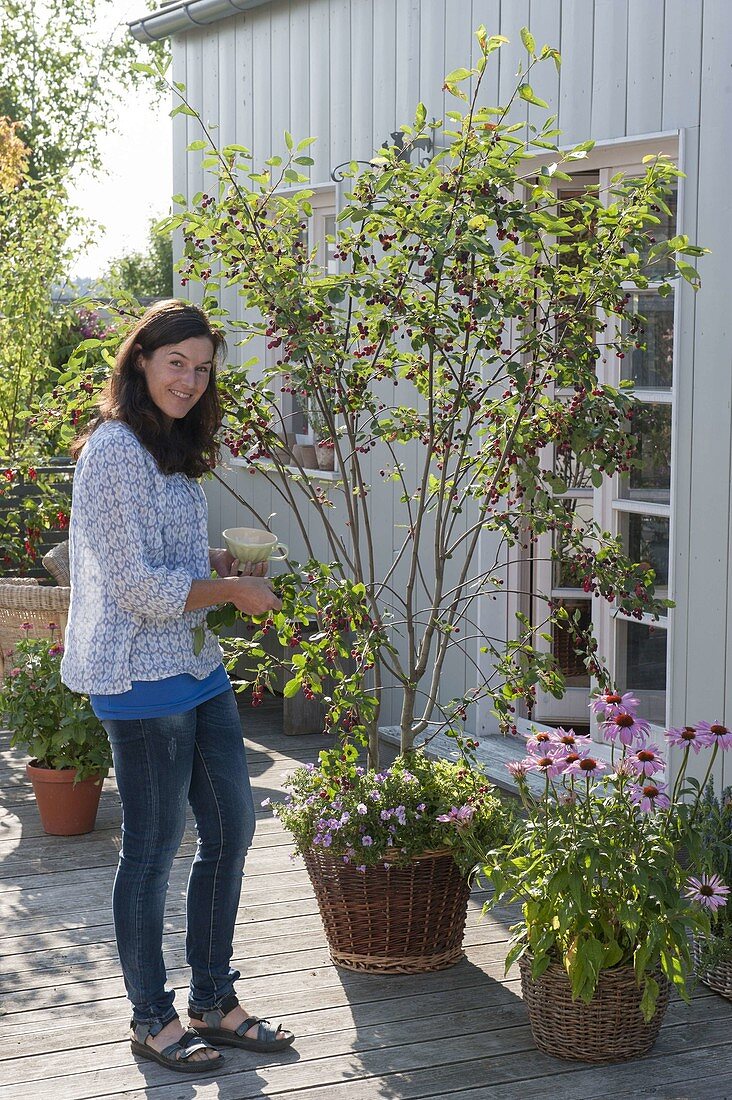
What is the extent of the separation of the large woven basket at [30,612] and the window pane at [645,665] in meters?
2.51

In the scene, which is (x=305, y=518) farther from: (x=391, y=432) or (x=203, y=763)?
(x=203, y=763)

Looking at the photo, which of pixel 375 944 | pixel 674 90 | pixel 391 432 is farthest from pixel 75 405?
pixel 674 90

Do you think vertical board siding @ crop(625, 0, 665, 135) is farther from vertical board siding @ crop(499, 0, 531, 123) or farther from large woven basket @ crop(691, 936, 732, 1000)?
large woven basket @ crop(691, 936, 732, 1000)

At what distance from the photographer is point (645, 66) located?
475cm

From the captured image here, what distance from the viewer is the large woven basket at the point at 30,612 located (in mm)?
6418

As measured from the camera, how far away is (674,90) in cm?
462

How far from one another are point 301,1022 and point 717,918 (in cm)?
109

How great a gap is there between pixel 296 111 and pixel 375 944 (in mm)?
4670

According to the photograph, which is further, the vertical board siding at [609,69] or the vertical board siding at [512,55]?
the vertical board siding at [512,55]

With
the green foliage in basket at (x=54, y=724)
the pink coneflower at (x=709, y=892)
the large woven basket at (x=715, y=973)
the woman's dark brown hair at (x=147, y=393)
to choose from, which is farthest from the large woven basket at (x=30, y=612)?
the pink coneflower at (x=709, y=892)

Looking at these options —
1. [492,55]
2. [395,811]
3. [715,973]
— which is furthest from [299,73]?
[715,973]

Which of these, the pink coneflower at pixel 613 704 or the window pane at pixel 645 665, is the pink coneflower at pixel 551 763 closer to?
the pink coneflower at pixel 613 704

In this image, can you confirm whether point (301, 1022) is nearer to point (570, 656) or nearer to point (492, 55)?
point (570, 656)

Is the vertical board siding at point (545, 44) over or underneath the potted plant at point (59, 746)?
over
